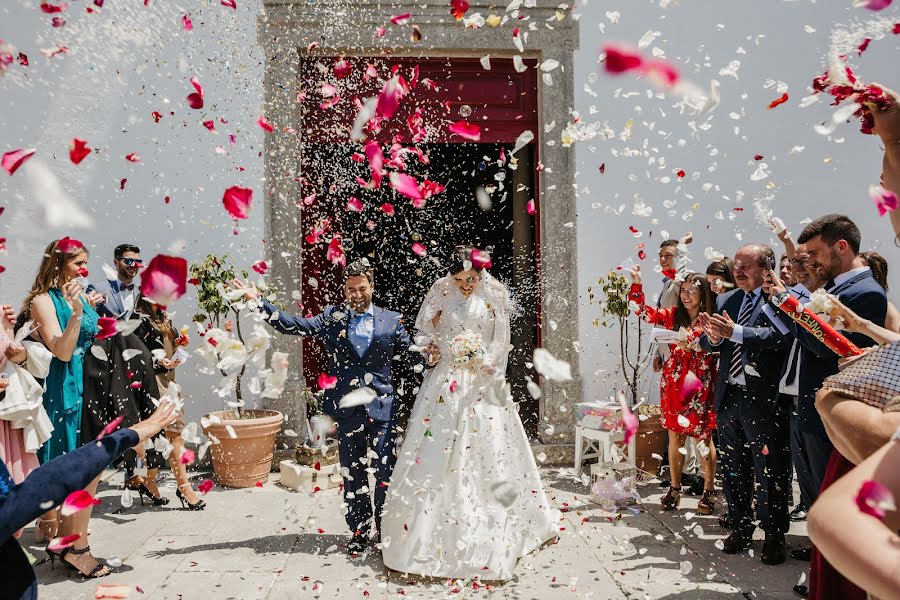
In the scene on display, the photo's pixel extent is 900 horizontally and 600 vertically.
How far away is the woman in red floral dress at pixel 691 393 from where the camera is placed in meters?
4.69

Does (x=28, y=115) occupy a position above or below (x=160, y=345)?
→ above

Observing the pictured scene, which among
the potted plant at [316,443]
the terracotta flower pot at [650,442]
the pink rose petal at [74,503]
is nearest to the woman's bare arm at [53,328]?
the pink rose petal at [74,503]

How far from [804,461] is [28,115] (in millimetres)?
6535

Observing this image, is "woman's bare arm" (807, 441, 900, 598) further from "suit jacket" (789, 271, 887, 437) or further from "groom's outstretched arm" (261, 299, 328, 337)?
"groom's outstretched arm" (261, 299, 328, 337)

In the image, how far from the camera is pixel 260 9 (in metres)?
5.65

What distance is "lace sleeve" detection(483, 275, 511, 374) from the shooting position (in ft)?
13.9

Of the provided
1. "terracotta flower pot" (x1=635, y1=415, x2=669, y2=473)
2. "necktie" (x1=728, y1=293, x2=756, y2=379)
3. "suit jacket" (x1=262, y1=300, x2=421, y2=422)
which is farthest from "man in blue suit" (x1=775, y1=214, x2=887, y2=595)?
"suit jacket" (x1=262, y1=300, x2=421, y2=422)

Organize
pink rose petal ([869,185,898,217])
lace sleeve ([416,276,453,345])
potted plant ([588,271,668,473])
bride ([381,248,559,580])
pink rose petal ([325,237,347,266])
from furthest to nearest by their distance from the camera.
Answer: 1. pink rose petal ([325,237,347,266])
2. potted plant ([588,271,668,473])
3. lace sleeve ([416,276,453,345])
4. bride ([381,248,559,580])
5. pink rose petal ([869,185,898,217])

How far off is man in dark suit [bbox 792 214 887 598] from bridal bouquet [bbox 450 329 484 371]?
6.19 feet

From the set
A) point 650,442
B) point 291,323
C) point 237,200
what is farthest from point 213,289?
point 650,442

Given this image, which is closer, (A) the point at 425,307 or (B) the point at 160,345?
(A) the point at 425,307

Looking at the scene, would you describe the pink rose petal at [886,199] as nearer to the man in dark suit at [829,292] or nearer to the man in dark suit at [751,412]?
the man in dark suit at [829,292]

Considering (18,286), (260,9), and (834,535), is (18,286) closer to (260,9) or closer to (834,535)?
(260,9)

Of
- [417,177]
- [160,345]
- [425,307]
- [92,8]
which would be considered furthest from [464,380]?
[92,8]
